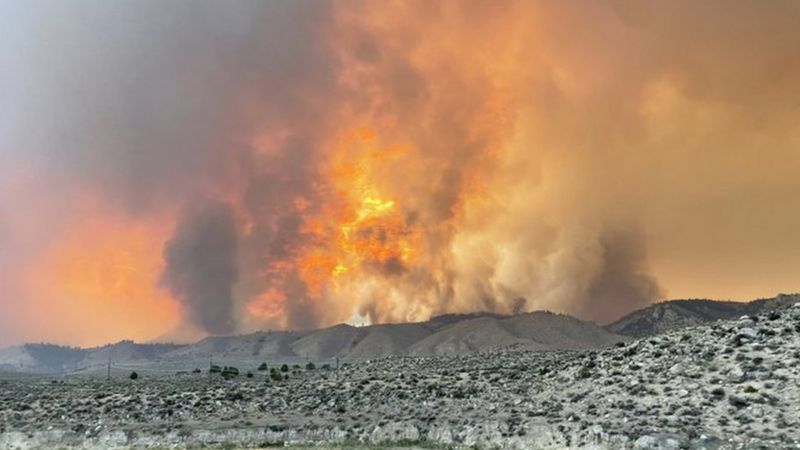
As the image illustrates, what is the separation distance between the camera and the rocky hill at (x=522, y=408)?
158 ft

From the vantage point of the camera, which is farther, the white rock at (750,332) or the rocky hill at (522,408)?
the white rock at (750,332)

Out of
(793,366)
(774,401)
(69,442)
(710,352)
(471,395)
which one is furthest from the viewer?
(471,395)

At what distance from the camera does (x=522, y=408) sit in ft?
201

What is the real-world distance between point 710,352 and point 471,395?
24648mm

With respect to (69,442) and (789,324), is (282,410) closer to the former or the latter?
(69,442)

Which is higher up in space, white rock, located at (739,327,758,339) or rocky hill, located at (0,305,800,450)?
white rock, located at (739,327,758,339)

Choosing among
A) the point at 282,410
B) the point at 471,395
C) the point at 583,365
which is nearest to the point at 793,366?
the point at 583,365

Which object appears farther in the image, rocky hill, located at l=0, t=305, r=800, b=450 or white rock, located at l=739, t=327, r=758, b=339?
white rock, located at l=739, t=327, r=758, b=339

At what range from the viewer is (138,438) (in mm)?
63031

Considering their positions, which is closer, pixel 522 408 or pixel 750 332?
pixel 522 408

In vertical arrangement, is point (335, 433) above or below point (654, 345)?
below

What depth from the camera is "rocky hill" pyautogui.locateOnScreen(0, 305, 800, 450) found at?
48.0 m

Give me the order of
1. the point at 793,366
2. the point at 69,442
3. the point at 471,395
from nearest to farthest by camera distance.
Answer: the point at 793,366
the point at 69,442
the point at 471,395

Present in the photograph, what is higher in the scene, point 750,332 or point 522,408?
point 750,332
